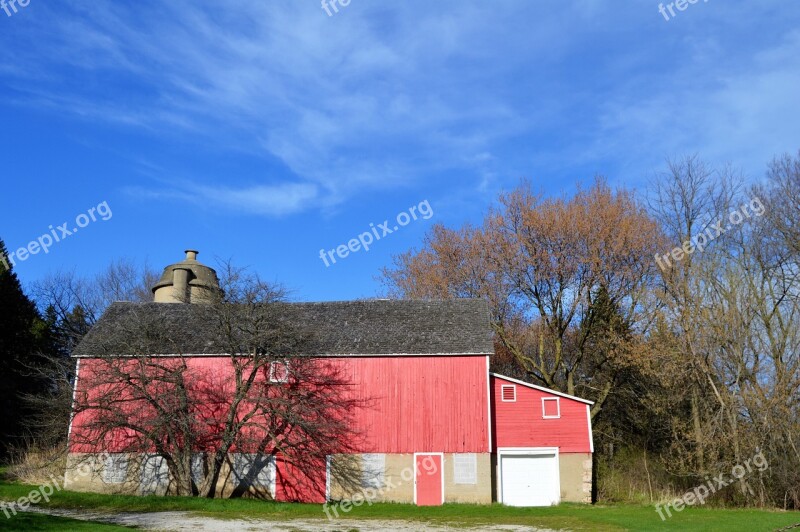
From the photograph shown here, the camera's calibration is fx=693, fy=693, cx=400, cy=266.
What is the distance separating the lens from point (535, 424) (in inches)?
1099

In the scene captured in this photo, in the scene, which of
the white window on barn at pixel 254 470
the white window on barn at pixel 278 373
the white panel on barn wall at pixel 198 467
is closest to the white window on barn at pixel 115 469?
the white panel on barn wall at pixel 198 467

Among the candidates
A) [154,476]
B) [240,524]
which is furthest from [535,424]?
[154,476]

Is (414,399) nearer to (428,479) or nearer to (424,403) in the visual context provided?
(424,403)

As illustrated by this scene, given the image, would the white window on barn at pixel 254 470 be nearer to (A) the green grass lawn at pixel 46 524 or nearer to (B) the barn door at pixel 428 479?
(B) the barn door at pixel 428 479

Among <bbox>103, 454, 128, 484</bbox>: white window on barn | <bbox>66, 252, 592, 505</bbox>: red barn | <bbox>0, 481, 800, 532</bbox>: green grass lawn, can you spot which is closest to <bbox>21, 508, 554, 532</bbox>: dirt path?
<bbox>0, 481, 800, 532</bbox>: green grass lawn

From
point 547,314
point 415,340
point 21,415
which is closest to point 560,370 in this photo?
point 547,314

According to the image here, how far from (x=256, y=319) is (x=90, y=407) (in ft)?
21.7

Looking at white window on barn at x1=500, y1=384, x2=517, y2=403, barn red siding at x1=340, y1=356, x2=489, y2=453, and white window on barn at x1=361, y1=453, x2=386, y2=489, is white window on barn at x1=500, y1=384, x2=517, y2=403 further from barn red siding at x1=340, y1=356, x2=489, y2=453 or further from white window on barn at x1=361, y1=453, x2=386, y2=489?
white window on barn at x1=361, y1=453, x2=386, y2=489

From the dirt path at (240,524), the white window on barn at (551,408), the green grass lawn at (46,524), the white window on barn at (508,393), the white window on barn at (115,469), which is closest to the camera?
the green grass lawn at (46,524)

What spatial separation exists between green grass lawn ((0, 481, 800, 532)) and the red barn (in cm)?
136

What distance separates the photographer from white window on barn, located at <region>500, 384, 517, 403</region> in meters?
28.2

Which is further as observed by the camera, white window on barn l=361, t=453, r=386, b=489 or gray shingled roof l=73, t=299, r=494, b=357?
gray shingled roof l=73, t=299, r=494, b=357

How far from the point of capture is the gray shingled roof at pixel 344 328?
27969 mm

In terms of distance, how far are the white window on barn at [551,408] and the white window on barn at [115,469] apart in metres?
16.6
